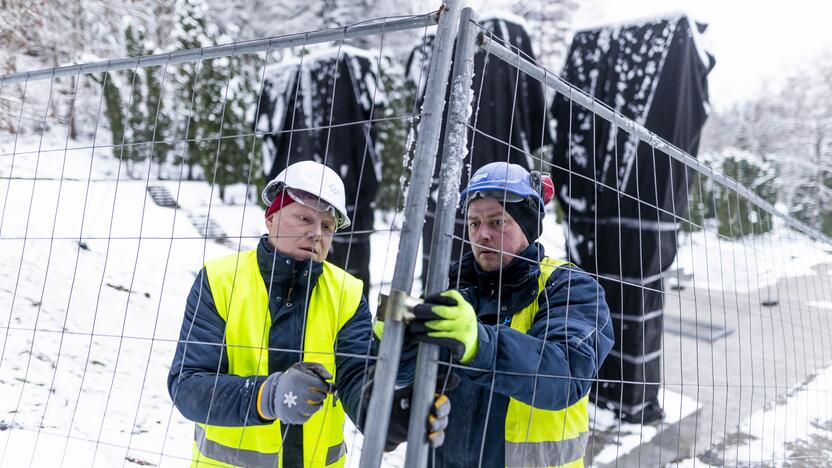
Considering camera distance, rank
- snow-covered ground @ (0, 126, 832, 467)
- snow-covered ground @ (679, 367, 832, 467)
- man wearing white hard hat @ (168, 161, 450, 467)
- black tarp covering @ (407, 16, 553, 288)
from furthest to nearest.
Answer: black tarp covering @ (407, 16, 553, 288)
snow-covered ground @ (679, 367, 832, 467)
snow-covered ground @ (0, 126, 832, 467)
man wearing white hard hat @ (168, 161, 450, 467)

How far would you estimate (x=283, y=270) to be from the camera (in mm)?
1699

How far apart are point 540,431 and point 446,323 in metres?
0.69

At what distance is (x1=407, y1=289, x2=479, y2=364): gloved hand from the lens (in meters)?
1.12

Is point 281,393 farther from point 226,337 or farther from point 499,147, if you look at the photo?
point 499,147

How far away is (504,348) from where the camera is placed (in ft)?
4.14

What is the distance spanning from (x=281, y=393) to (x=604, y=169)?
3.63 m

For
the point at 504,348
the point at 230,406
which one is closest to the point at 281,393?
the point at 230,406

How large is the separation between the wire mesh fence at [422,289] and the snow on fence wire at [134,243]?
0.8 inches

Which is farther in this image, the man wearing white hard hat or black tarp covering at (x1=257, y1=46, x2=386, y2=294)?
black tarp covering at (x1=257, y1=46, x2=386, y2=294)

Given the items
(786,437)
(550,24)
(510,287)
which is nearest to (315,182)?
(510,287)

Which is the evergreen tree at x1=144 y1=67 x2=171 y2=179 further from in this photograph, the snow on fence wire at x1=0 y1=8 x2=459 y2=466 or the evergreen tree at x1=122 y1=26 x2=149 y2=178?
the snow on fence wire at x1=0 y1=8 x2=459 y2=466

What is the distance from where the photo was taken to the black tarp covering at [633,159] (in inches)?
162

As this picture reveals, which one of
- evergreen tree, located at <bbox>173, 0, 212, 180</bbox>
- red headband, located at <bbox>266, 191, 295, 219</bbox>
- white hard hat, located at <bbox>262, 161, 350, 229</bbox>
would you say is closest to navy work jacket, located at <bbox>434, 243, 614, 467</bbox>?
white hard hat, located at <bbox>262, 161, 350, 229</bbox>

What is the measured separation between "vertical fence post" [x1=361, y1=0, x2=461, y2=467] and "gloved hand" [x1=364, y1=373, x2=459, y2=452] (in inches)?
3.9
